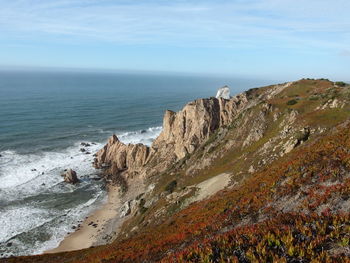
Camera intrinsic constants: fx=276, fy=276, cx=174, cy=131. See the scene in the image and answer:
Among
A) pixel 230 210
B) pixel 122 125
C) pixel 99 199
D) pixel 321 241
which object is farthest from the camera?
pixel 122 125

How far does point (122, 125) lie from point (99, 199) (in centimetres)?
6794

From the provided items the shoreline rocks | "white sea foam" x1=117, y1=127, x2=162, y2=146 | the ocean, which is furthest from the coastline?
"white sea foam" x1=117, y1=127, x2=162, y2=146

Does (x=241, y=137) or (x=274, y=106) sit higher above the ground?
(x=274, y=106)

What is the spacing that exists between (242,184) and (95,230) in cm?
3541

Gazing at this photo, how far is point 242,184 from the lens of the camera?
109 ft

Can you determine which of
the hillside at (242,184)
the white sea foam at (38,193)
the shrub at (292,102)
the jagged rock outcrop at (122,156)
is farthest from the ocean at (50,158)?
the shrub at (292,102)

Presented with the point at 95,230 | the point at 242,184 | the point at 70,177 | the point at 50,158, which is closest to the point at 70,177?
the point at 70,177

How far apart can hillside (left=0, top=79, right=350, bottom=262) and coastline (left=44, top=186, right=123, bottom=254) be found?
2.75 meters

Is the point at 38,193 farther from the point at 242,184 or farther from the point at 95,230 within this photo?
the point at 242,184

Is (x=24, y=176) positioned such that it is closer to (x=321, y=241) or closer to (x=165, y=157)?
(x=165, y=157)

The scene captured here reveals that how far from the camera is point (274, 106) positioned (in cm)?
5766

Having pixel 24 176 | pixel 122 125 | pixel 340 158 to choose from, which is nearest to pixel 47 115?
pixel 122 125

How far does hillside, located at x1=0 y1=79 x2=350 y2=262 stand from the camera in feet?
38.5

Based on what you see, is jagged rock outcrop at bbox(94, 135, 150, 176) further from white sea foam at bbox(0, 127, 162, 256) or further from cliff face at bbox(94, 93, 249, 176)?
white sea foam at bbox(0, 127, 162, 256)
